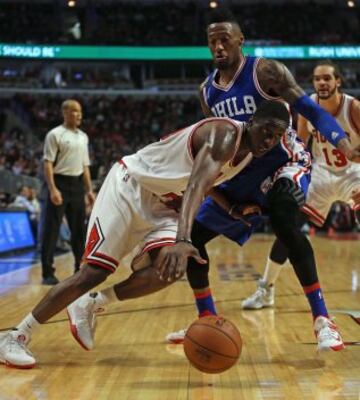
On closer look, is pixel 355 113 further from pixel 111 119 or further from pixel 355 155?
pixel 111 119

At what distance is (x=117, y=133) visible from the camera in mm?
27734

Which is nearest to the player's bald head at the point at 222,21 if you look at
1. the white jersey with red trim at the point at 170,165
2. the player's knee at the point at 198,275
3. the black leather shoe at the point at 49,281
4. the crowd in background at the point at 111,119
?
the white jersey with red trim at the point at 170,165

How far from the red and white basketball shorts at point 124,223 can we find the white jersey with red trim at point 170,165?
9 cm

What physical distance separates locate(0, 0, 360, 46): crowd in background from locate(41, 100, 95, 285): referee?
75.4 ft

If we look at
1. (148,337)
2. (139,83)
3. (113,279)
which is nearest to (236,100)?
(148,337)

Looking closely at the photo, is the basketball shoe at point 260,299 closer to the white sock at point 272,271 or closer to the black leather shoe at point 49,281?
the white sock at point 272,271

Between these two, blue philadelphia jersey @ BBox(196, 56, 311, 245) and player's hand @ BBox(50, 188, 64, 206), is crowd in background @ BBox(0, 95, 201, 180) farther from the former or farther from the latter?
blue philadelphia jersey @ BBox(196, 56, 311, 245)

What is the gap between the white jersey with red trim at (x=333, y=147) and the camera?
4.80 m

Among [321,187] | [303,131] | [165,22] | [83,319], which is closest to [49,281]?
[321,187]

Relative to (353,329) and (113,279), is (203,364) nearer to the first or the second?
(353,329)

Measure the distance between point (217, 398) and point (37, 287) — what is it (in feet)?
13.2

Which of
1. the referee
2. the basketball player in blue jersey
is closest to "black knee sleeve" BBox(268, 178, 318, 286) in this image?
the basketball player in blue jersey

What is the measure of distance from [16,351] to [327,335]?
156 cm

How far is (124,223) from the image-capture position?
323 cm
